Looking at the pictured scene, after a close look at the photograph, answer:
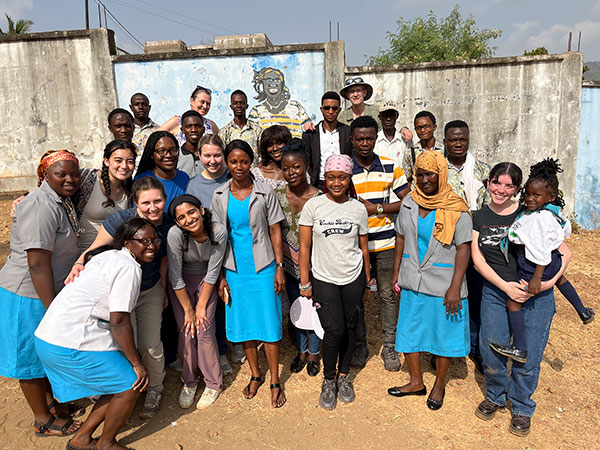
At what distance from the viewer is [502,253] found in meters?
2.83

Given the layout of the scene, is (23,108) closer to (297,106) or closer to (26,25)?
(297,106)

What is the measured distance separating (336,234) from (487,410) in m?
1.75

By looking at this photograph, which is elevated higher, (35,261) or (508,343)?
(35,261)

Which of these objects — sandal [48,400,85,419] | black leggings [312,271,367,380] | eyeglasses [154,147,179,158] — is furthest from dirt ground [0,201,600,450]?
eyeglasses [154,147,179,158]

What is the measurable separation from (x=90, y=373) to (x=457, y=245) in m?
2.59

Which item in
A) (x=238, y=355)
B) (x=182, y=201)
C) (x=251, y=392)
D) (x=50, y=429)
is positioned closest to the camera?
(x=182, y=201)

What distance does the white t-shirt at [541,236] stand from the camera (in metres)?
2.62

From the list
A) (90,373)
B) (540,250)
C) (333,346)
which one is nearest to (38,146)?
(90,373)

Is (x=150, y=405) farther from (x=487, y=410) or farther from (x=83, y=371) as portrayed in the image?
(x=487, y=410)

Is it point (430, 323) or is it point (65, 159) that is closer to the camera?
point (65, 159)

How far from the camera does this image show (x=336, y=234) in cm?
300

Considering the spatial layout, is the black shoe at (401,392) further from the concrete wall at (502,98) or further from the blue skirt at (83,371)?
the concrete wall at (502,98)

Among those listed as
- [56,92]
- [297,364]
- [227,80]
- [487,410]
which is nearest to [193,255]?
[297,364]

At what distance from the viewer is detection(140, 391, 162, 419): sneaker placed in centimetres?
313
